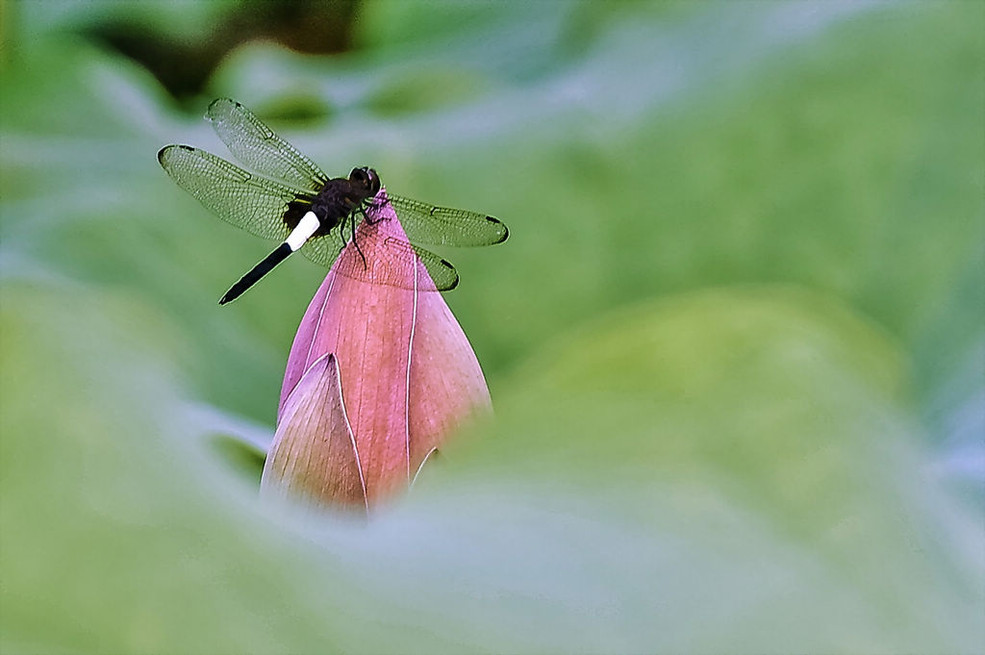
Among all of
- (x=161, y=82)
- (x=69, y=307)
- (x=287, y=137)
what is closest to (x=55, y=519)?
(x=69, y=307)

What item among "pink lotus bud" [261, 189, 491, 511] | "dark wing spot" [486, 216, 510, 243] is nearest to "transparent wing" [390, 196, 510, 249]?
"dark wing spot" [486, 216, 510, 243]

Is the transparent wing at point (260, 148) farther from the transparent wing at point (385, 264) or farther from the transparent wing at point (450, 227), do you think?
the transparent wing at point (385, 264)

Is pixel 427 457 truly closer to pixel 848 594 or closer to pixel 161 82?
pixel 848 594

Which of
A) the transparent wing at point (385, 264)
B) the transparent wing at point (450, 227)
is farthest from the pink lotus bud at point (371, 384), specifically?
the transparent wing at point (450, 227)

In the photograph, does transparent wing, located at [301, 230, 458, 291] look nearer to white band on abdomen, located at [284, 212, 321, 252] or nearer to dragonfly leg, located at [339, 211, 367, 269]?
dragonfly leg, located at [339, 211, 367, 269]

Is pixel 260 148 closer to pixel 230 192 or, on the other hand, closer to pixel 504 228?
pixel 230 192

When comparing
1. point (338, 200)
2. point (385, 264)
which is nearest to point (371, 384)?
point (385, 264)
